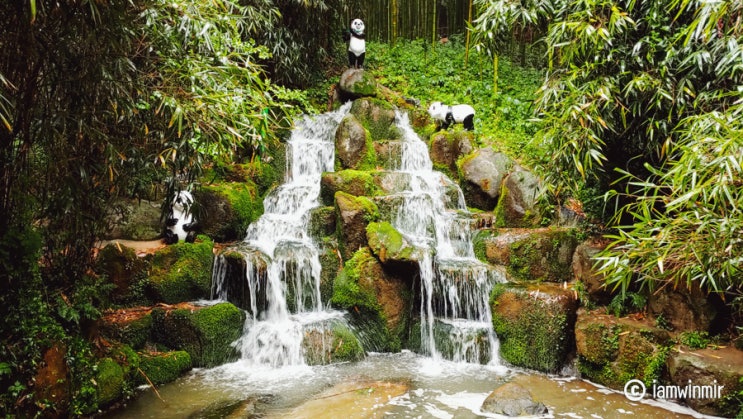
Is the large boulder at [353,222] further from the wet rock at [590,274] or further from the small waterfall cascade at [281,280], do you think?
the wet rock at [590,274]

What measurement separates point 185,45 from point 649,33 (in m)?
4.33

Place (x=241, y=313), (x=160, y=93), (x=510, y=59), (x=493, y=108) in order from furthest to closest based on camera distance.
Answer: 1. (x=510, y=59)
2. (x=493, y=108)
3. (x=241, y=313)
4. (x=160, y=93)

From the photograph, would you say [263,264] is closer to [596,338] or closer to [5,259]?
[5,259]

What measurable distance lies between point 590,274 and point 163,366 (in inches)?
194

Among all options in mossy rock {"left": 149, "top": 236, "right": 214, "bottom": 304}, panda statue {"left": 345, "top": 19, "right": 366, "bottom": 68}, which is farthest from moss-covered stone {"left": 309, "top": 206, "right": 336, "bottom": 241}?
panda statue {"left": 345, "top": 19, "right": 366, "bottom": 68}

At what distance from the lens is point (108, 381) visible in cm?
435

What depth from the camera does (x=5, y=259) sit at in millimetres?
3668

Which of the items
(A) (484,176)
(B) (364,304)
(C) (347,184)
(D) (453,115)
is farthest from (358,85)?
(B) (364,304)

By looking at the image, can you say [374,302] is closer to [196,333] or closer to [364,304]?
[364,304]

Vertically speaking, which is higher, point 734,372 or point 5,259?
point 5,259

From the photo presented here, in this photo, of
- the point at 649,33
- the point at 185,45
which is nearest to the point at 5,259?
the point at 185,45

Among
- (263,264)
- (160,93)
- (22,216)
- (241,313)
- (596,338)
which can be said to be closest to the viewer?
(160,93)

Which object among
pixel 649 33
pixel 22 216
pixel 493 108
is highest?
pixel 493 108

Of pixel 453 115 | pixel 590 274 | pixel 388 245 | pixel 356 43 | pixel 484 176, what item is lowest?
pixel 590 274
